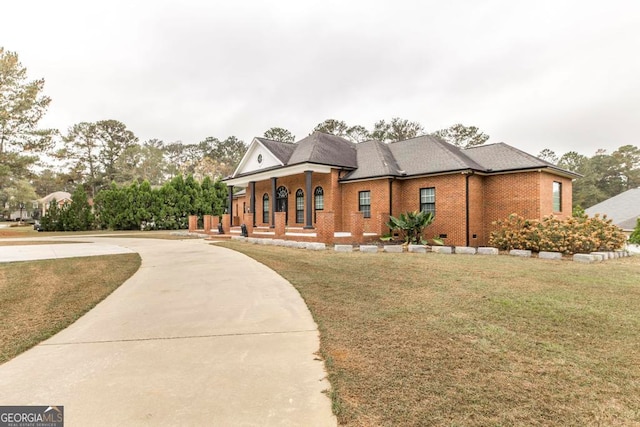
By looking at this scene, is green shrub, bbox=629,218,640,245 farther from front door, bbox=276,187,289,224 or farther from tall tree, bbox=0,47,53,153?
tall tree, bbox=0,47,53,153

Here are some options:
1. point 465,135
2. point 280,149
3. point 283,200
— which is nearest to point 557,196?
point 283,200

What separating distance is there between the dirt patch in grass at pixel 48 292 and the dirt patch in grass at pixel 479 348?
3.82 meters

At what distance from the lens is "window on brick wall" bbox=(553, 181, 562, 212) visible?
15.7 meters

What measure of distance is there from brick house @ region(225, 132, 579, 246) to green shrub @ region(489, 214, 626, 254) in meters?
1.63

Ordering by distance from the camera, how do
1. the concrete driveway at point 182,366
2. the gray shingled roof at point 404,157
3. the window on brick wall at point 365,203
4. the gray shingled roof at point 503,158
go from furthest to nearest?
1. the window on brick wall at point 365,203
2. the gray shingled roof at point 404,157
3. the gray shingled roof at point 503,158
4. the concrete driveway at point 182,366

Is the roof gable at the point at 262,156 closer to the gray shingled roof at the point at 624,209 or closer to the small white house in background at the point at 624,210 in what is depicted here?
the small white house in background at the point at 624,210

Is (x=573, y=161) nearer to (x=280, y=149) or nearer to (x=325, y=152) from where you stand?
(x=325, y=152)

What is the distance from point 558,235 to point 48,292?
15818 mm

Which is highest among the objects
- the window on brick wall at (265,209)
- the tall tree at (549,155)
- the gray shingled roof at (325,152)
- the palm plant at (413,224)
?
the tall tree at (549,155)

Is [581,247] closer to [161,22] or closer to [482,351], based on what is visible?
[482,351]

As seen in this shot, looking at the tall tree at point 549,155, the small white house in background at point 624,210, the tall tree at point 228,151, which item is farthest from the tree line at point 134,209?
the tall tree at point 549,155

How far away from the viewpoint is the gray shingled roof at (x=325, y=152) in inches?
741

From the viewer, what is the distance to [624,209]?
27969 millimetres

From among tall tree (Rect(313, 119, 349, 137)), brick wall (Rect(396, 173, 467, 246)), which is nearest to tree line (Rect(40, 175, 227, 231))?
tall tree (Rect(313, 119, 349, 137))
